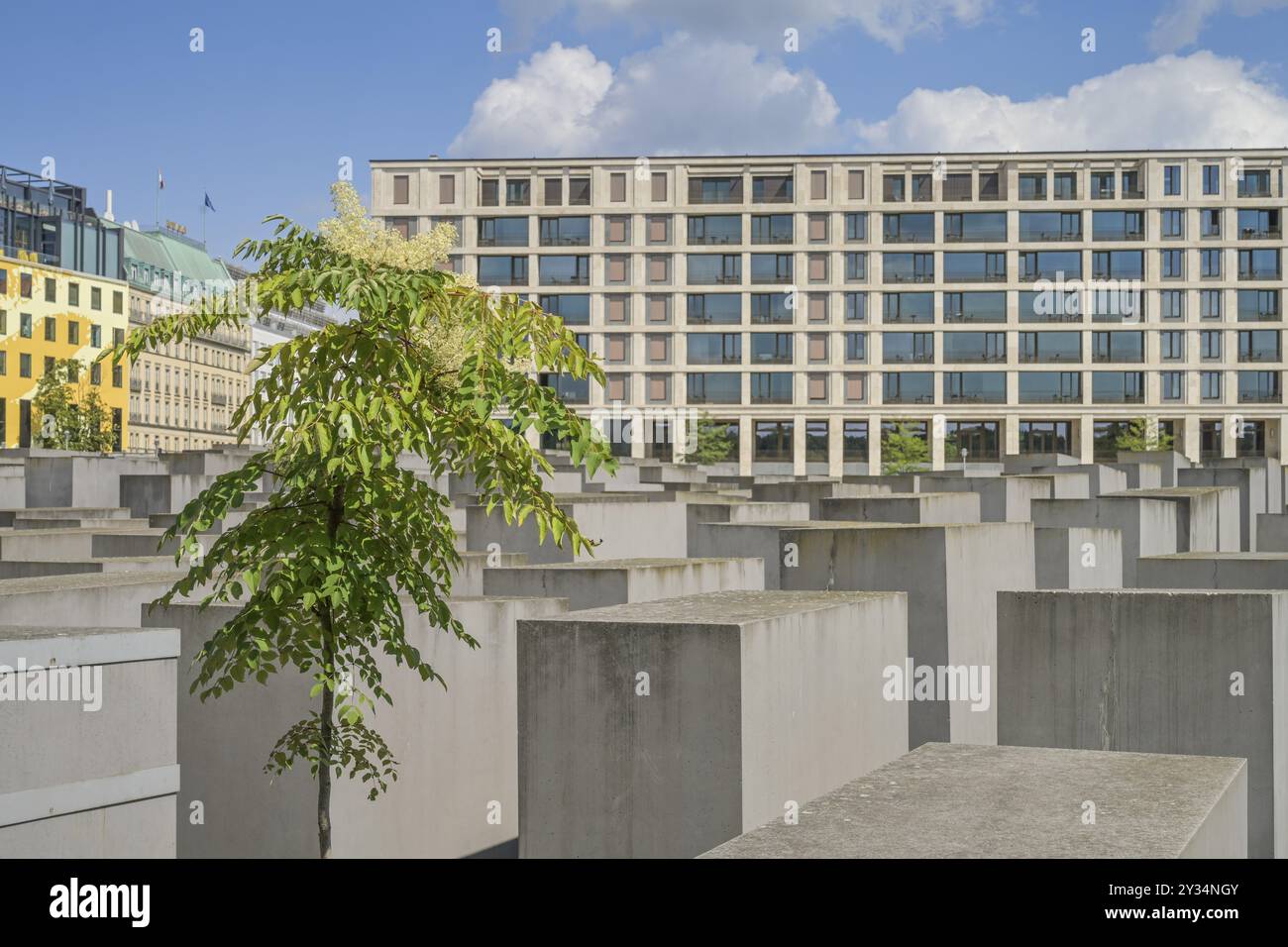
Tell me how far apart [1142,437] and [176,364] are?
57.3 meters

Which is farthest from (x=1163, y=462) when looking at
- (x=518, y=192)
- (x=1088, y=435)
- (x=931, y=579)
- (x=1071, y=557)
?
(x=518, y=192)

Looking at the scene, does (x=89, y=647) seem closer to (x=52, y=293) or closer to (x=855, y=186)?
(x=855, y=186)

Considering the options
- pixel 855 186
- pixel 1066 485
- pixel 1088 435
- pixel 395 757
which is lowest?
pixel 395 757

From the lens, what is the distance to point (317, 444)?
5.39 m

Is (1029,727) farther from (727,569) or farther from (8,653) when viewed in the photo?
(8,653)

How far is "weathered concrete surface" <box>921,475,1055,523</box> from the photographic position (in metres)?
18.2

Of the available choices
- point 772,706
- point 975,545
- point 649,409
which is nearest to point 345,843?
point 772,706

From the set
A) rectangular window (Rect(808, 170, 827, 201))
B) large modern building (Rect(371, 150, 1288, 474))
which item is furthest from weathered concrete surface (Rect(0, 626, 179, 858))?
rectangular window (Rect(808, 170, 827, 201))

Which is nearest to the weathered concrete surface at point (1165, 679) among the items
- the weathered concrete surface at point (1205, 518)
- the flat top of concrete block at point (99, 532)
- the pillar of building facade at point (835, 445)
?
the weathered concrete surface at point (1205, 518)

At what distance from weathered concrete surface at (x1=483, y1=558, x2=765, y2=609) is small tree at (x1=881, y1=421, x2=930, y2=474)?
63.0 m

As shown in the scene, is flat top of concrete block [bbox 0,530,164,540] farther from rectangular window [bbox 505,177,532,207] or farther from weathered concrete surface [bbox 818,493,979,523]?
rectangular window [bbox 505,177,532,207]

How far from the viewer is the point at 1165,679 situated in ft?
27.8

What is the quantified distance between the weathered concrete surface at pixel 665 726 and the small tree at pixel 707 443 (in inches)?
2651
